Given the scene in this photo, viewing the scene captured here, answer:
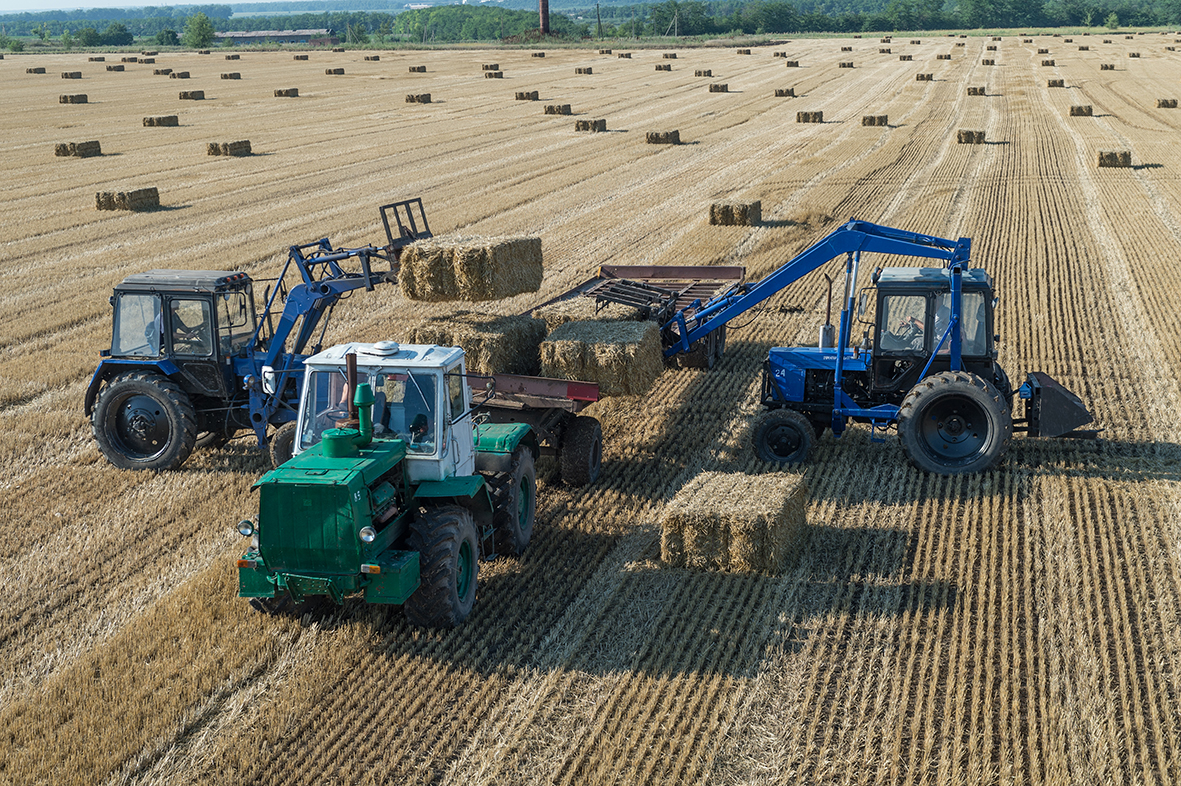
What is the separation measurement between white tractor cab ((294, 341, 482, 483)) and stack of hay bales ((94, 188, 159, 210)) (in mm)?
20817

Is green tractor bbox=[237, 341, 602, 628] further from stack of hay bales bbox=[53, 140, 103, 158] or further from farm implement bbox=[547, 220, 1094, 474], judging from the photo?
stack of hay bales bbox=[53, 140, 103, 158]

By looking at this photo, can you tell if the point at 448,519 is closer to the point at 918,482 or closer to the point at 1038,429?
the point at 918,482

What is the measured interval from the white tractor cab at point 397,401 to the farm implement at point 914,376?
4975 millimetres

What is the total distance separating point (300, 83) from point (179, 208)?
113 ft

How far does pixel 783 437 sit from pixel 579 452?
100.0 inches

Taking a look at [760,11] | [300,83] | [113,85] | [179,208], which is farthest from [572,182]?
[760,11]

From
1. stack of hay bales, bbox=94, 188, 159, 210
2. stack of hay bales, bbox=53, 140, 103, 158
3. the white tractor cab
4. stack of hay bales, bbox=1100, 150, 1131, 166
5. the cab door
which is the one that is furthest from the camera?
stack of hay bales, bbox=53, 140, 103, 158

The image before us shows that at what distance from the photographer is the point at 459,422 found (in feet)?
33.1

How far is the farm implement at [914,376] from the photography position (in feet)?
41.4

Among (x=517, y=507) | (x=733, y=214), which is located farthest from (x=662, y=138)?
(x=517, y=507)

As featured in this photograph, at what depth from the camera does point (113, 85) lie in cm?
5934

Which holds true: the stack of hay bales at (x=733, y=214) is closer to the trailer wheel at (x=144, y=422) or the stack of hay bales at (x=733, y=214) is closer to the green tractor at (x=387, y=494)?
the trailer wheel at (x=144, y=422)

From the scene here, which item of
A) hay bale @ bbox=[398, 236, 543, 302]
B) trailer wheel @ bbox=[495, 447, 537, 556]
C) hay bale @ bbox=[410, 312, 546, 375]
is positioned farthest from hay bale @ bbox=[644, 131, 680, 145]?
trailer wheel @ bbox=[495, 447, 537, 556]

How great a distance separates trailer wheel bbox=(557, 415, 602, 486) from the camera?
1278 cm
